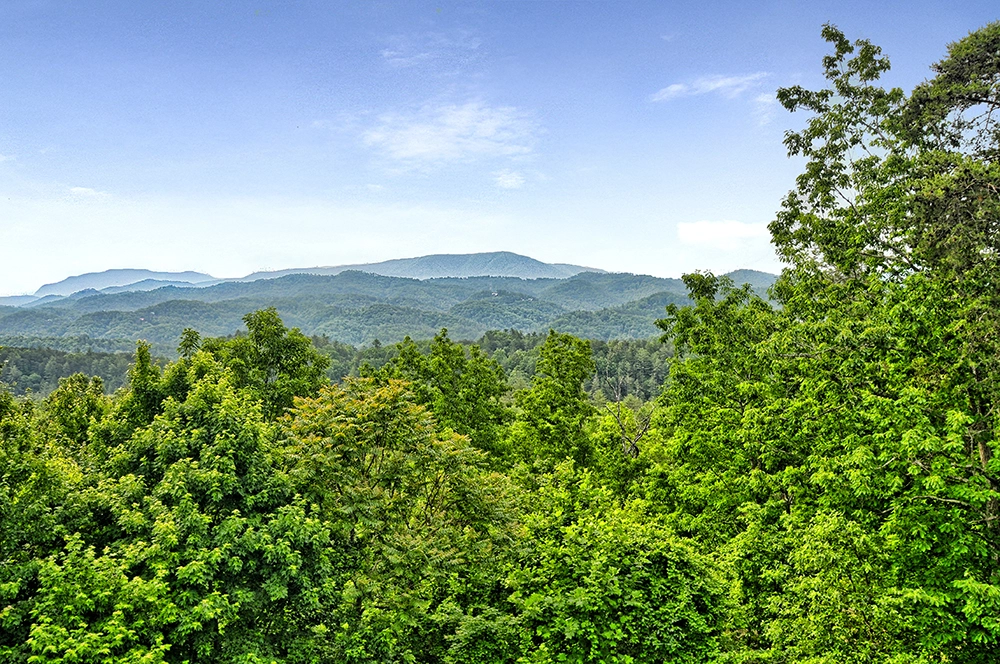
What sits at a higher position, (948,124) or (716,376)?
(948,124)

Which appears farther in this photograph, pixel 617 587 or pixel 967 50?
pixel 967 50

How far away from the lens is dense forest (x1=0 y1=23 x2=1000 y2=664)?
1071 cm

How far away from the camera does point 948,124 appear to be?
58.7ft

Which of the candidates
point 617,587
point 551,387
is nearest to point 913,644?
point 617,587

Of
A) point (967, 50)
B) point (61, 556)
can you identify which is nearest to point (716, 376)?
point (967, 50)

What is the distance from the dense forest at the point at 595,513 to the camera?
1071 centimetres

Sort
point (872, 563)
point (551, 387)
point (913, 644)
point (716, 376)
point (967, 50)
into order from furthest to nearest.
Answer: point (551, 387) < point (716, 376) < point (967, 50) < point (872, 563) < point (913, 644)

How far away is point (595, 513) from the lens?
15.2 metres

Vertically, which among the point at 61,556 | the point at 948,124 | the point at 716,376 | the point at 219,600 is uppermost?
the point at 948,124

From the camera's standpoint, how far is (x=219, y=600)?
396 inches

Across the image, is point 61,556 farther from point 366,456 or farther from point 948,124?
point 948,124

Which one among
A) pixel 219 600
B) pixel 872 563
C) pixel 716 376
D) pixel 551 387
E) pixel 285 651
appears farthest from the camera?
pixel 551 387

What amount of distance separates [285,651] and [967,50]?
2347cm

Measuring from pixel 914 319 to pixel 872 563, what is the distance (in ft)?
18.5
